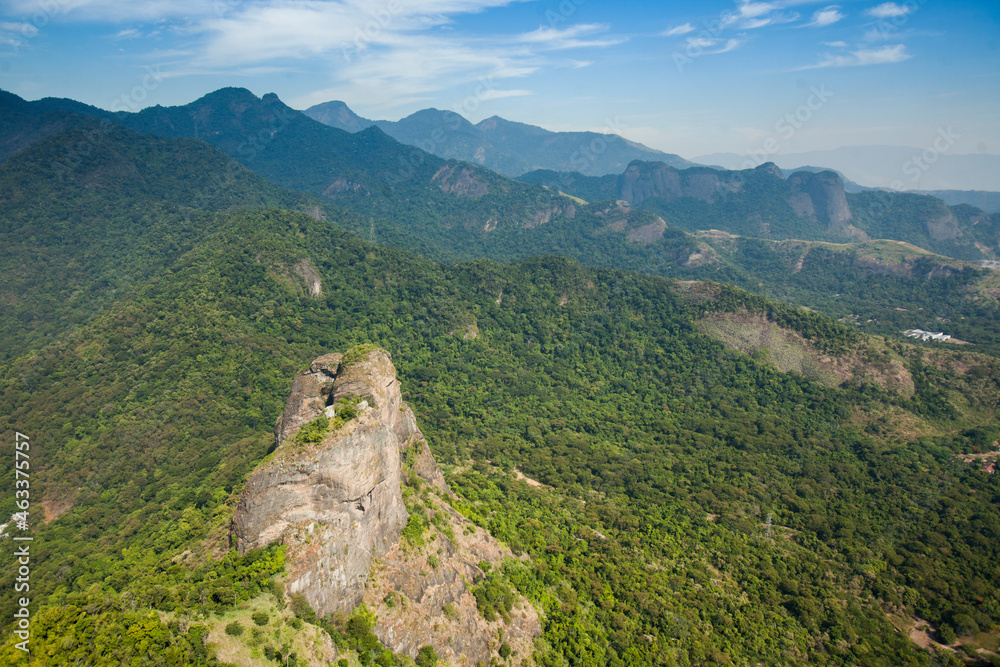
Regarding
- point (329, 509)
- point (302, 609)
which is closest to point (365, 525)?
point (329, 509)

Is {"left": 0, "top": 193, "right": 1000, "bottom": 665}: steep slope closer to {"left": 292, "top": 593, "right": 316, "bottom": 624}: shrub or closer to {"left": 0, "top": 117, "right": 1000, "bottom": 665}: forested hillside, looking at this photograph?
{"left": 0, "top": 117, "right": 1000, "bottom": 665}: forested hillside

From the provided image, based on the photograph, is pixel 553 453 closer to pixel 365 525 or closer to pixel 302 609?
pixel 365 525

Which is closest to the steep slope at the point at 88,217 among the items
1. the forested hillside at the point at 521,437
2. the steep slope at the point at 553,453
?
the forested hillside at the point at 521,437

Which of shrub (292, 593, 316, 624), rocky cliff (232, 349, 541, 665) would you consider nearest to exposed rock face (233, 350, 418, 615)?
rocky cliff (232, 349, 541, 665)

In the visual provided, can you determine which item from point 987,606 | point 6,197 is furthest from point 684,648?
point 6,197

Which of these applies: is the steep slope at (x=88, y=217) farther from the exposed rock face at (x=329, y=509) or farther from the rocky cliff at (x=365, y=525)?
the exposed rock face at (x=329, y=509)

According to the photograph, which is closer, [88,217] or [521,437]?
Result: [521,437]
